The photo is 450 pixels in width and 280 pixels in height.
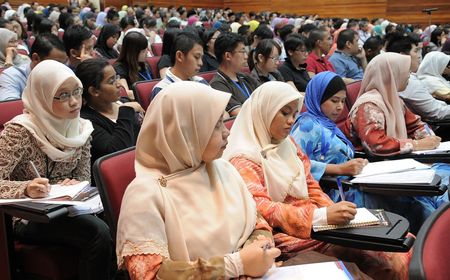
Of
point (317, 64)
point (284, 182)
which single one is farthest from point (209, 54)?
point (284, 182)

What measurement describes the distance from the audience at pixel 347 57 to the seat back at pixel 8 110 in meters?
3.55

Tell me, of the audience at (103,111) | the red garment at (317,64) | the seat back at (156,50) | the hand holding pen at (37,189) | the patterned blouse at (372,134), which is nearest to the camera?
the hand holding pen at (37,189)

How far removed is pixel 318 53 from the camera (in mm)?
5359

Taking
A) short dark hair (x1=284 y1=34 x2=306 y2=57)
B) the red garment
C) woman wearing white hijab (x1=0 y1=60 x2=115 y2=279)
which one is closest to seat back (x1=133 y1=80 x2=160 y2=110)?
woman wearing white hijab (x1=0 y1=60 x2=115 y2=279)

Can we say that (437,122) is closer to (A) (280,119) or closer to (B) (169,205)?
(A) (280,119)

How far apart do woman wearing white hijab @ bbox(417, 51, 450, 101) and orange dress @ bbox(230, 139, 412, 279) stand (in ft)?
8.44

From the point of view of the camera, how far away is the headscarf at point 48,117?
1.90m

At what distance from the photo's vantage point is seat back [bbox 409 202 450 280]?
35.8 inches

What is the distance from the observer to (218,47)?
3.53 meters

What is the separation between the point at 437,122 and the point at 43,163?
2493 millimetres

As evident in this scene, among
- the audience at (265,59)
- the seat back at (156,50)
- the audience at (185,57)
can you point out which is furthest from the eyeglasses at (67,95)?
the seat back at (156,50)

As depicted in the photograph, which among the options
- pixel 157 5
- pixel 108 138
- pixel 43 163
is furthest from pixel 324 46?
pixel 157 5

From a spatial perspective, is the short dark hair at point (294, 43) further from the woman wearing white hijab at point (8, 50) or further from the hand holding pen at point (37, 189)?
the hand holding pen at point (37, 189)

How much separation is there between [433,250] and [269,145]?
890 mm
